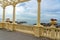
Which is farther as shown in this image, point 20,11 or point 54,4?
point 20,11

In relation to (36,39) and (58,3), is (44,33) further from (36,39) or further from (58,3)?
(58,3)

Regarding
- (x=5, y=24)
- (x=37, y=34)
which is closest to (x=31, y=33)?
(x=37, y=34)

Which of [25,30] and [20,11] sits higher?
[20,11]

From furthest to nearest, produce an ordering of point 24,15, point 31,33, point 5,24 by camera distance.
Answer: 1. point 24,15
2. point 5,24
3. point 31,33

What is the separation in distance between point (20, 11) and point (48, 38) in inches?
333

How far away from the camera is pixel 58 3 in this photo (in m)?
13.3

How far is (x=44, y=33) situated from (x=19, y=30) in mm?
3341

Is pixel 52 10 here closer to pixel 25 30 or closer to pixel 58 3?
pixel 58 3

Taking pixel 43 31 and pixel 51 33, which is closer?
pixel 51 33

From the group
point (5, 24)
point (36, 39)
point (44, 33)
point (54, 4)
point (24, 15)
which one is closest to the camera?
point (36, 39)

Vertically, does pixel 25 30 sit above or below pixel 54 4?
below

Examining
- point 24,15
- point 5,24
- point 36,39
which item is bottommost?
point 36,39

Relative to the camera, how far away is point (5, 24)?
14.9 meters

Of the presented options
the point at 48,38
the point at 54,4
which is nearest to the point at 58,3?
the point at 54,4
